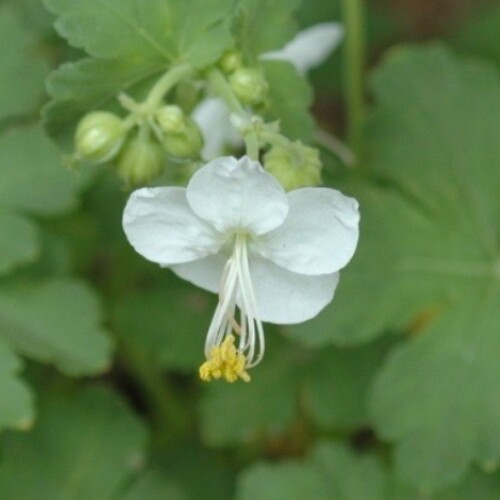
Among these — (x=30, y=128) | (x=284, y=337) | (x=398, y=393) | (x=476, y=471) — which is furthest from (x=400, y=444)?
(x=30, y=128)

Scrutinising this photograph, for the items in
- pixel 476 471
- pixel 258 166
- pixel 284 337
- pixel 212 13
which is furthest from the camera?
pixel 284 337

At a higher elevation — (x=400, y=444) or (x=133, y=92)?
(x=133, y=92)

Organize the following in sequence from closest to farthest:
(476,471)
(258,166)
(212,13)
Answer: (258,166), (212,13), (476,471)

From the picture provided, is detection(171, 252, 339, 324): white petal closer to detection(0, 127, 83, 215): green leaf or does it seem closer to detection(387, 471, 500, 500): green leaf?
detection(0, 127, 83, 215): green leaf

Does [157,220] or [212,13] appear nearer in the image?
[157,220]

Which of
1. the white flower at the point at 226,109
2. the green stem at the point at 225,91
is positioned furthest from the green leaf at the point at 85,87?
the white flower at the point at 226,109

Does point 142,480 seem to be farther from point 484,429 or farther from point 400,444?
point 484,429

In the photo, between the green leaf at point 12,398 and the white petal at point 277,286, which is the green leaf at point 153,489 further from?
the white petal at point 277,286

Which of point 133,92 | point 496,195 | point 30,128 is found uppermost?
point 133,92
